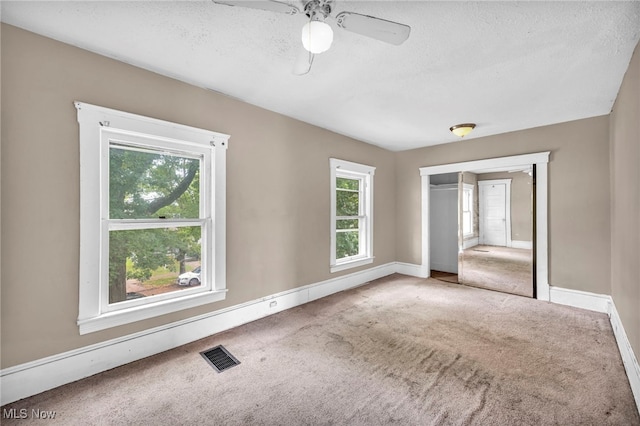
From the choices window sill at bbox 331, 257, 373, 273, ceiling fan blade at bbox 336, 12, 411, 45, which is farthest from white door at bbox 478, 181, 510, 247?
ceiling fan blade at bbox 336, 12, 411, 45

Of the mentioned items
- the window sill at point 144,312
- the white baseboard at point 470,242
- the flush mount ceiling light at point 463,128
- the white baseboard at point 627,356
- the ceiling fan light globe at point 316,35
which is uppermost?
the flush mount ceiling light at point 463,128

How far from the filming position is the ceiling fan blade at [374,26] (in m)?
1.42

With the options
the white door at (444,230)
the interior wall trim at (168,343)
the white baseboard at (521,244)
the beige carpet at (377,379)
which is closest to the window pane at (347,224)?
the interior wall trim at (168,343)

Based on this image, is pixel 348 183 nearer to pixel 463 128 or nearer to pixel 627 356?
pixel 463 128

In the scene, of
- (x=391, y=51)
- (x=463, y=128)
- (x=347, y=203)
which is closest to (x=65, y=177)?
(x=391, y=51)

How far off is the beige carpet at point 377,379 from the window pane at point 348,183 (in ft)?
6.92

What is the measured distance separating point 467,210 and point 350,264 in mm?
2431

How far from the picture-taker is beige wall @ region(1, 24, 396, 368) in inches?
72.1

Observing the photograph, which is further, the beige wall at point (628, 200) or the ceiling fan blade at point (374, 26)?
the beige wall at point (628, 200)

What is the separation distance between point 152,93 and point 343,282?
3369mm

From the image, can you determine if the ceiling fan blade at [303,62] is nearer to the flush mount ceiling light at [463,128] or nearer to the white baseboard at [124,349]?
the white baseboard at [124,349]

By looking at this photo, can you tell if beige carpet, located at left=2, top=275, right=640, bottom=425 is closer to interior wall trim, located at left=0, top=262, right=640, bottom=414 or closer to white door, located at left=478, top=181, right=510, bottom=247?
interior wall trim, located at left=0, top=262, right=640, bottom=414

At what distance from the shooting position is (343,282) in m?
4.30

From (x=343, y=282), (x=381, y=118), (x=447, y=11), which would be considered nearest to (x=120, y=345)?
(x=343, y=282)
